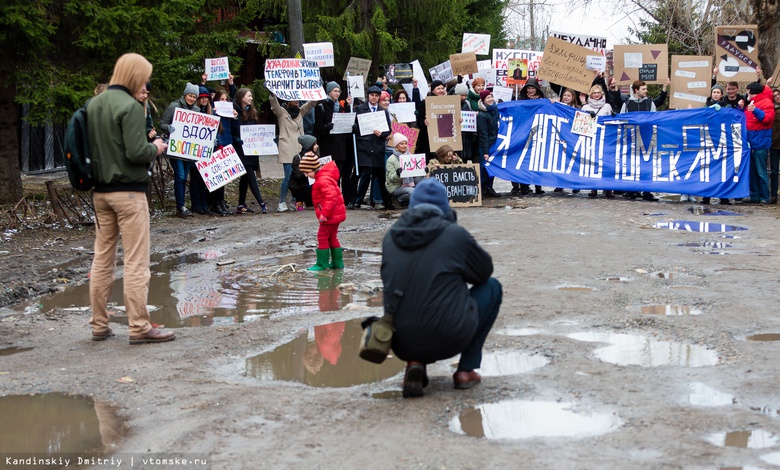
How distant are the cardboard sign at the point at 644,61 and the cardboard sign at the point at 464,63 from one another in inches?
104

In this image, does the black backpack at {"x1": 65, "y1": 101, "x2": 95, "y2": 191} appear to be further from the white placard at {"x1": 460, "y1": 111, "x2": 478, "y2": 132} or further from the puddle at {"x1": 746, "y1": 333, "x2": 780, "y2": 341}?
the white placard at {"x1": 460, "y1": 111, "x2": 478, "y2": 132}

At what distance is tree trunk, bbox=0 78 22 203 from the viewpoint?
14.9 meters

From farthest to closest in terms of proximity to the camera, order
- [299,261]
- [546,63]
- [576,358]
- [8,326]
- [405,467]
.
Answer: [546,63]
[299,261]
[8,326]
[576,358]
[405,467]

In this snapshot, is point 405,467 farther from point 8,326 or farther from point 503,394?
point 8,326

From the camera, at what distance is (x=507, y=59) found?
1966 centimetres

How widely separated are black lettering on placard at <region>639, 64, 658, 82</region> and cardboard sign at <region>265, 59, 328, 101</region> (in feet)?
19.8

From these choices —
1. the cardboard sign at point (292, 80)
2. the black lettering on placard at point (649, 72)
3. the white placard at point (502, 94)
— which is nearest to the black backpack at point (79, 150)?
the cardboard sign at point (292, 80)

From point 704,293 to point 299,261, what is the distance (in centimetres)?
464

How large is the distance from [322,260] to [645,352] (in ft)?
14.9

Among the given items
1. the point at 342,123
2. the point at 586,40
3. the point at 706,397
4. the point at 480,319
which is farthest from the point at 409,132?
the point at 706,397

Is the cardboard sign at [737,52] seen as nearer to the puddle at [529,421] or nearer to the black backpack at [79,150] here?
the black backpack at [79,150]

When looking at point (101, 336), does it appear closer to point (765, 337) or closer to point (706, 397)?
point (706, 397)

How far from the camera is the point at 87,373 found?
6.43 m

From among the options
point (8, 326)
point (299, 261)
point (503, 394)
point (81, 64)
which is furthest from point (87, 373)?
point (81, 64)
